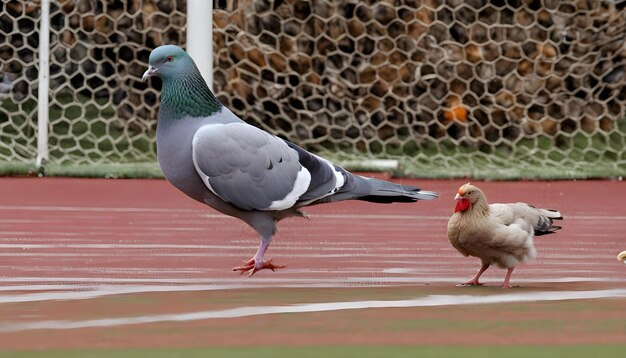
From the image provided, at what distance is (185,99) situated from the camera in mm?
4332

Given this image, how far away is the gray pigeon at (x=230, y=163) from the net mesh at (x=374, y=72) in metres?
4.96

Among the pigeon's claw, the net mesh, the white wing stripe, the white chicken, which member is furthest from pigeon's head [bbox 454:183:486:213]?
the net mesh

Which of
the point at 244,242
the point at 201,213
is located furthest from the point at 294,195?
the point at 201,213

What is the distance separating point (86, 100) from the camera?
1002 cm

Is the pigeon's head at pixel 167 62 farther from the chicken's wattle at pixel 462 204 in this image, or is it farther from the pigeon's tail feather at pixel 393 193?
the chicken's wattle at pixel 462 204

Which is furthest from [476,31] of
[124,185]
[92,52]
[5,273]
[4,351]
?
[4,351]

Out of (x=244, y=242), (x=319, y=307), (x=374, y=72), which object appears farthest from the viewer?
(x=374, y=72)

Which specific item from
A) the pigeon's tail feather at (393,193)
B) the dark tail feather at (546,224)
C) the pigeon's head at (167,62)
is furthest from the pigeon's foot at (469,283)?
the pigeon's head at (167,62)

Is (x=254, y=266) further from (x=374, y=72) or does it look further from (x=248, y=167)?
(x=374, y=72)

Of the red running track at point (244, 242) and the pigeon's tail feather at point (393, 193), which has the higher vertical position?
the pigeon's tail feather at point (393, 193)

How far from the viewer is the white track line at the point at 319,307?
10.1ft

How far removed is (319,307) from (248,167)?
3.31ft

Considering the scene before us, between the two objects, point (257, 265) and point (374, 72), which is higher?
point (374, 72)

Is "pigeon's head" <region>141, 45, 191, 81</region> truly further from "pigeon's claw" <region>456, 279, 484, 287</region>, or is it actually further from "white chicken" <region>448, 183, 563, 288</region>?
"pigeon's claw" <region>456, 279, 484, 287</region>
